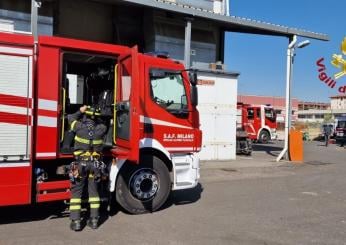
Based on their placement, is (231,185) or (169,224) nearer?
(169,224)

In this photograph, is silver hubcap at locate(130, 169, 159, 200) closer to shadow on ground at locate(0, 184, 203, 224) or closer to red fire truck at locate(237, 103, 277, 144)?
shadow on ground at locate(0, 184, 203, 224)

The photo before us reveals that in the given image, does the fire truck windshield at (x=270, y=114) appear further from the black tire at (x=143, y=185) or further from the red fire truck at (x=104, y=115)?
the black tire at (x=143, y=185)

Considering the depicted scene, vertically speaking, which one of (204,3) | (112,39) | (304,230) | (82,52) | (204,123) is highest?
(204,3)

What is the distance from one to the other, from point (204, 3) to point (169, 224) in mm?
12532

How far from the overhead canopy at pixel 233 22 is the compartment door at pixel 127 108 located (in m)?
6.91

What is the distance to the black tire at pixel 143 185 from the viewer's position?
784cm

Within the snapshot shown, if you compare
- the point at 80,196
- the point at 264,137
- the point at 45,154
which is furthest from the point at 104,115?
the point at 264,137

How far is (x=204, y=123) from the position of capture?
16.8 m

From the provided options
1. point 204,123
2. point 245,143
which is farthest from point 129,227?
point 245,143

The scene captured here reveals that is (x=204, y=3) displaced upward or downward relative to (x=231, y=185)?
upward

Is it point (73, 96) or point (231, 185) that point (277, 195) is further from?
point (73, 96)

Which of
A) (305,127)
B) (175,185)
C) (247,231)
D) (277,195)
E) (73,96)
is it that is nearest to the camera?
(247,231)

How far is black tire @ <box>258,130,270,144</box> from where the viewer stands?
3072 cm

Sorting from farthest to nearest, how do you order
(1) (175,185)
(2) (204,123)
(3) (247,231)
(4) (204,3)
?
(4) (204,3)
(2) (204,123)
(1) (175,185)
(3) (247,231)
